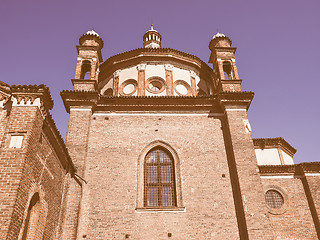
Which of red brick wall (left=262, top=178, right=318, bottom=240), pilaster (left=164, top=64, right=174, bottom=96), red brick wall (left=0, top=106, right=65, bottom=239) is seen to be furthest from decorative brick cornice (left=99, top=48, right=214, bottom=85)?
red brick wall (left=0, top=106, right=65, bottom=239)

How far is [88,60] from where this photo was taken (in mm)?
14469

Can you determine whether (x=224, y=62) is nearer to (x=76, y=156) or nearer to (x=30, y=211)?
(x=76, y=156)

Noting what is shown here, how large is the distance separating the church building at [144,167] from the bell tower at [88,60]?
0.18ft

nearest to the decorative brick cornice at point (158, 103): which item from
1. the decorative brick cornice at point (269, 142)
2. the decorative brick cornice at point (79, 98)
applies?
the decorative brick cornice at point (79, 98)

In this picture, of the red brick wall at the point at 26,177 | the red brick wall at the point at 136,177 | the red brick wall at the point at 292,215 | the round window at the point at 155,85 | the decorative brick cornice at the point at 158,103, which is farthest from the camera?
the round window at the point at 155,85

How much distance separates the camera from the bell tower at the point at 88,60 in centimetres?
1351

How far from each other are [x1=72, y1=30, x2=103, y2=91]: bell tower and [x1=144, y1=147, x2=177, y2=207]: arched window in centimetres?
453

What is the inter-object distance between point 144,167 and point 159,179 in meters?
0.80

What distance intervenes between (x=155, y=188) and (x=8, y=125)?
6.06 metres

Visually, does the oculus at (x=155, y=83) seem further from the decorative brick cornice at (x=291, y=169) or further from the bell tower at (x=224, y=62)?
the decorative brick cornice at (x=291, y=169)

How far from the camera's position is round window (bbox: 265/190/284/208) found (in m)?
14.3

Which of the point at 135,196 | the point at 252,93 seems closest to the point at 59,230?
the point at 135,196

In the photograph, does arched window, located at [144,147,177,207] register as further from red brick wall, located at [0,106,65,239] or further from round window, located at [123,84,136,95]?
round window, located at [123,84,136,95]

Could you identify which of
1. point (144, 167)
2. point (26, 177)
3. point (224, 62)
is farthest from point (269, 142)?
point (26, 177)
